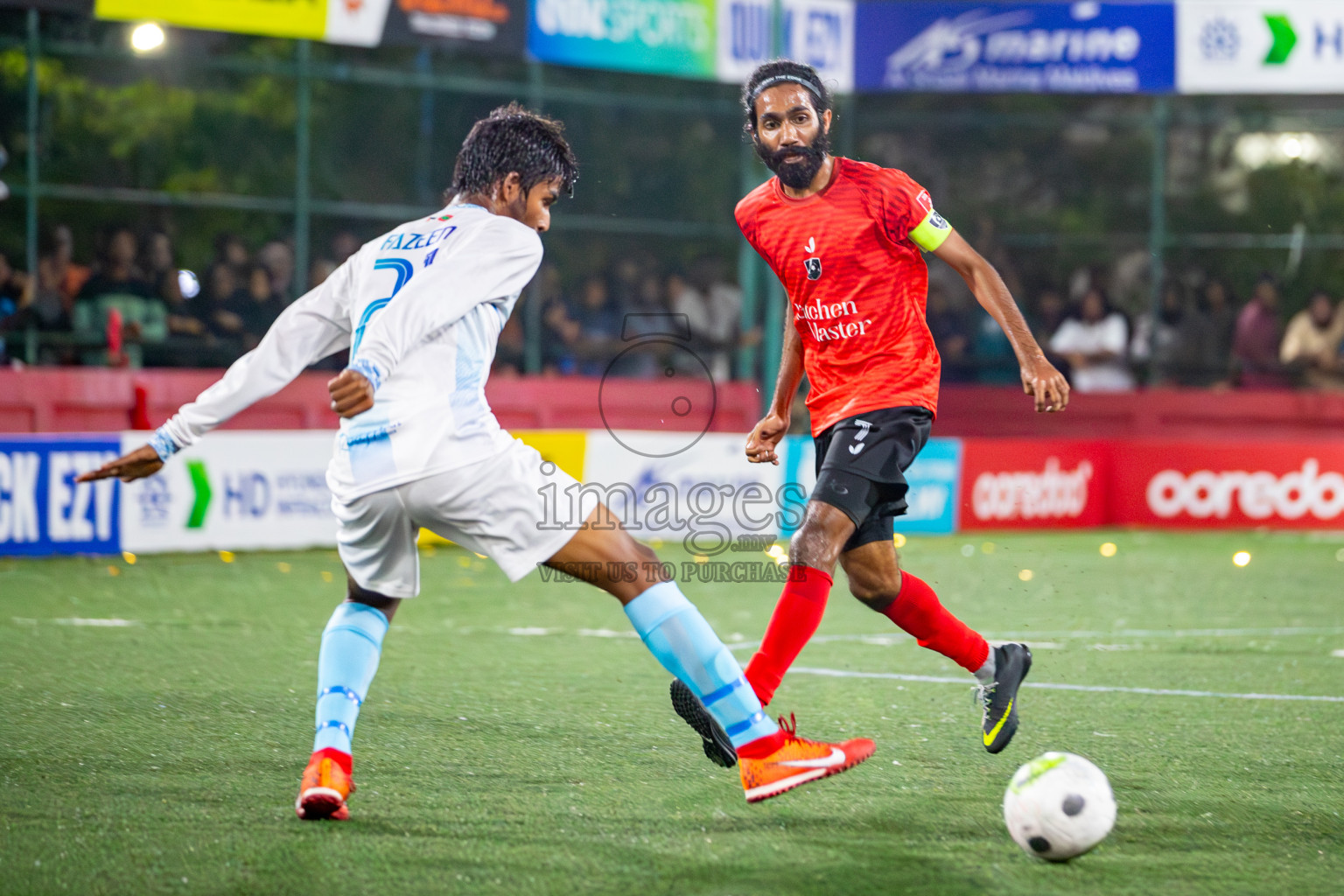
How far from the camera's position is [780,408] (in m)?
5.61

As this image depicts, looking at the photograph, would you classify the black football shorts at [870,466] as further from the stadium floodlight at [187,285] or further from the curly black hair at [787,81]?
the stadium floodlight at [187,285]

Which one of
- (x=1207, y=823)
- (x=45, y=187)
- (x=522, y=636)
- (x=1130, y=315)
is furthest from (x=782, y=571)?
(x=1130, y=315)

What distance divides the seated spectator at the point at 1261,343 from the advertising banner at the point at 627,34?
7.02m

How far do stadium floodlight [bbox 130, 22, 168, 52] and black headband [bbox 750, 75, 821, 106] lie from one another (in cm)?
1223

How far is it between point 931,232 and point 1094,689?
2408mm

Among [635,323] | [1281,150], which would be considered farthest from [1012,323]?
[1281,150]

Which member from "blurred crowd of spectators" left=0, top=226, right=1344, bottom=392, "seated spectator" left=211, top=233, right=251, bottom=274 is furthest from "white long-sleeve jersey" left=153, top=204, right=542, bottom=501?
"seated spectator" left=211, top=233, right=251, bottom=274

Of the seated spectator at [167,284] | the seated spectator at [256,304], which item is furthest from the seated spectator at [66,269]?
the seated spectator at [256,304]

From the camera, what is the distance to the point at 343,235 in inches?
643

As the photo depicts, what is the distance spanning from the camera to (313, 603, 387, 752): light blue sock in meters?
4.32

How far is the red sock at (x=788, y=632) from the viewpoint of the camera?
499 cm

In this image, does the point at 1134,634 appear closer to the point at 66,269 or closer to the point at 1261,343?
the point at 66,269

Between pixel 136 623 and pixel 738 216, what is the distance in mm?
4470

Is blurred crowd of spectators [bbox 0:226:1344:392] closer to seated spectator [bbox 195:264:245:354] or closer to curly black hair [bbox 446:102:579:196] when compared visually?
seated spectator [bbox 195:264:245:354]
